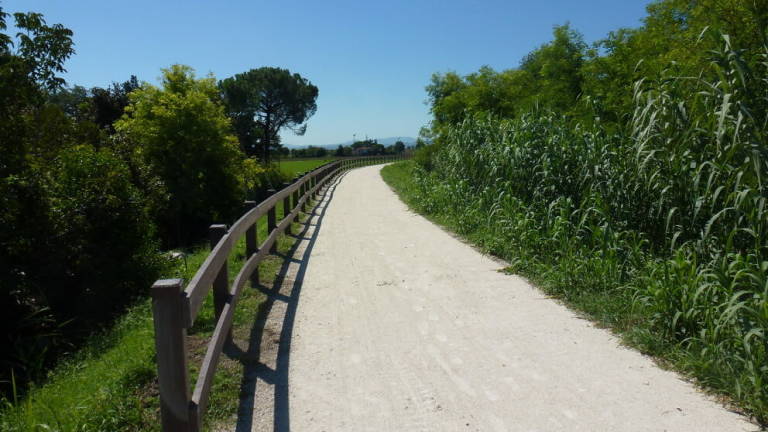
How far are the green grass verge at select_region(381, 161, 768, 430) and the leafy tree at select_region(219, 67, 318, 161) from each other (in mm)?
52450

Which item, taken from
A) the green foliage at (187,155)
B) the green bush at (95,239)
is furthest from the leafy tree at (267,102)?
the green bush at (95,239)

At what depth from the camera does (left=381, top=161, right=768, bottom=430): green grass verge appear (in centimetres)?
372

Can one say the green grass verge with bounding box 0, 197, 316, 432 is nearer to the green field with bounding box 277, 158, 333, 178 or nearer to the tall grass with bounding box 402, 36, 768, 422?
the tall grass with bounding box 402, 36, 768, 422

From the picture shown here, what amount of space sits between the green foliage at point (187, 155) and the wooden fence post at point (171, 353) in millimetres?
17147

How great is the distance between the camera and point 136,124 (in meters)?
20.0

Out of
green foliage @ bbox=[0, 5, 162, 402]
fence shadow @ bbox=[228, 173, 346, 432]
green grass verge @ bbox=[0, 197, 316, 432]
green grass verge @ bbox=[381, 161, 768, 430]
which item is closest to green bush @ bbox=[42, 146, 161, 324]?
green foliage @ bbox=[0, 5, 162, 402]

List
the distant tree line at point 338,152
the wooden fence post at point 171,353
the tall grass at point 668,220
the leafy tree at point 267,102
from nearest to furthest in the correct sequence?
the wooden fence post at point 171,353 → the tall grass at point 668,220 → the leafy tree at point 267,102 → the distant tree line at point 338,152

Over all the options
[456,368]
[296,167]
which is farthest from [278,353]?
[296,167]

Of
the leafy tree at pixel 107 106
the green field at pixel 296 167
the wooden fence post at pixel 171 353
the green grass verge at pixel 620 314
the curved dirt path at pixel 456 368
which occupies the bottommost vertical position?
the green field at pixel 296 167

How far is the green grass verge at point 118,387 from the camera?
340 centimetres

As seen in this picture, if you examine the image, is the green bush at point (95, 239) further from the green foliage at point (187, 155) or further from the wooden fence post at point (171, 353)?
the green foliage at point (187, 155)

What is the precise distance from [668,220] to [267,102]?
6472 cm

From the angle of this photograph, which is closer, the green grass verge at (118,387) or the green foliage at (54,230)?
the green grass verge at (118,387)

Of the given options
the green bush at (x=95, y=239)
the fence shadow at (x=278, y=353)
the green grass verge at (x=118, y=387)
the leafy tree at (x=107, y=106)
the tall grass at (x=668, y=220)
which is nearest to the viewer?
the green grass verge at (x=118, y=387)
